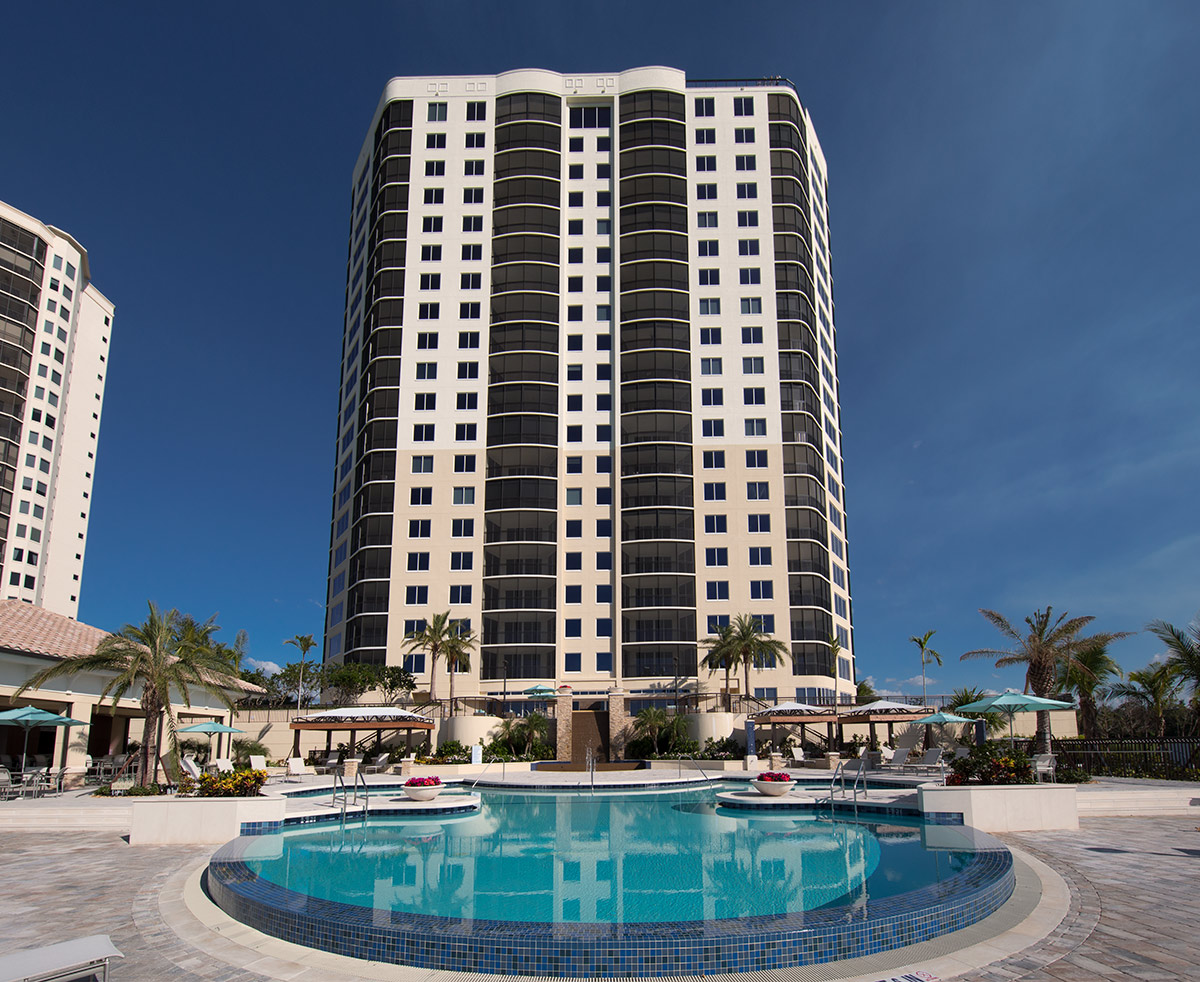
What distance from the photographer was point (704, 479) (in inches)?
2447

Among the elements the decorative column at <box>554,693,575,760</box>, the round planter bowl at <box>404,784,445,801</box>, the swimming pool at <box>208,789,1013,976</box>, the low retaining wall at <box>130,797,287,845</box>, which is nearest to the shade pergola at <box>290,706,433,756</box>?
the round planter bowl at <box>404,784,445,801</box>

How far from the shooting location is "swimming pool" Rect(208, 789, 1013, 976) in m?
8.04

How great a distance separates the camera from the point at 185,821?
54.0 ft

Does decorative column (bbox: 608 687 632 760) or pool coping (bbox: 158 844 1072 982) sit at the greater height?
decorative column (bbox: 608 687 632 760)

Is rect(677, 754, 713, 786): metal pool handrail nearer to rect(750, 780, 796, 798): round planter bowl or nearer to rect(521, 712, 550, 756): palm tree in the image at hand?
rect(521, 712, 550, 756): palm tree

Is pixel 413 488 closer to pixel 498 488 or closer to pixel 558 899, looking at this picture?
pixel 498 488

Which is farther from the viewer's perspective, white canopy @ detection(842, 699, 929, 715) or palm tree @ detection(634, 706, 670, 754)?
Result: palm tree @ detection(634, 706, 670, 754)

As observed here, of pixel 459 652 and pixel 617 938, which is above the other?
pixel 459 652

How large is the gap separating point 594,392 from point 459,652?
21961 millimetres

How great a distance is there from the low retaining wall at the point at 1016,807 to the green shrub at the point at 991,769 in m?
0.43

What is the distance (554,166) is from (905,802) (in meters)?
59.9

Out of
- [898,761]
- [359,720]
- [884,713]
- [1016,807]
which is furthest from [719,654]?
[1016,807]

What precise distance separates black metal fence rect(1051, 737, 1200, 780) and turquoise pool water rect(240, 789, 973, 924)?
13.6 meters

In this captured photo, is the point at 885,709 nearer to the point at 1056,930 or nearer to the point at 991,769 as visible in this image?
the point at 991,769
